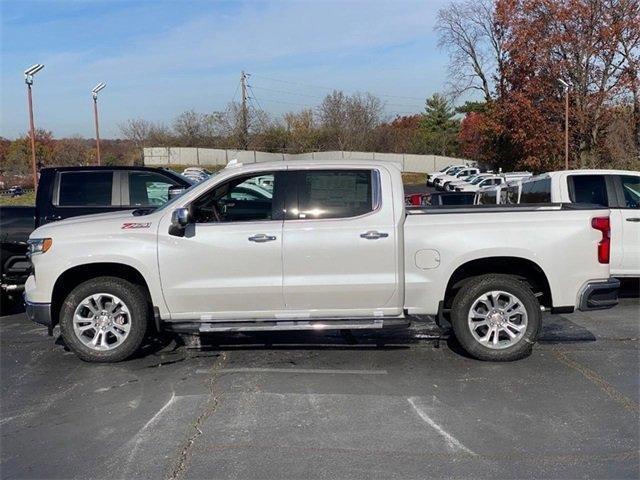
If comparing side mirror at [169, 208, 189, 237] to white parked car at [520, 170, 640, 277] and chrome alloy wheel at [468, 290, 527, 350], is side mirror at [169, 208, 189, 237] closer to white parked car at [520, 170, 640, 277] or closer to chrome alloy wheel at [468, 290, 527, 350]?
chrome alloy wheel at [468, 290, 527, 350]

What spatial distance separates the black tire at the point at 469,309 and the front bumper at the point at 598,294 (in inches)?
16.6

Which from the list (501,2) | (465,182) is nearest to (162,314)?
(465,182)

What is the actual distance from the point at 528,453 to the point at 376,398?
52.7 inches

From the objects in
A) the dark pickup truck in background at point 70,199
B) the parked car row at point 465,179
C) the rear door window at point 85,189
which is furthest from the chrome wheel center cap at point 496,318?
the parked car row at point 465,179

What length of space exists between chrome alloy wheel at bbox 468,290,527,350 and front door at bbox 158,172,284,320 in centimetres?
182

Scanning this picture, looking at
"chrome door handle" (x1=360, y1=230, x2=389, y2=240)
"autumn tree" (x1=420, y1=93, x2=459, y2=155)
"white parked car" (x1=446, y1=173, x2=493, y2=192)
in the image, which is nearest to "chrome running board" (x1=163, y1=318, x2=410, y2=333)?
"chrome door handle" (x1=360, y1=230, x2=389, y2=240)

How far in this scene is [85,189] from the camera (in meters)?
9.06

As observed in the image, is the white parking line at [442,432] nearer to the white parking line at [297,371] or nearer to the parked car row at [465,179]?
the white parking line at [297,371]

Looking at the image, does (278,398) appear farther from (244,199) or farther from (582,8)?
(582,8)

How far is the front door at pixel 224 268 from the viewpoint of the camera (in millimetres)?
5906

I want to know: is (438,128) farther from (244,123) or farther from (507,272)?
(507,272)

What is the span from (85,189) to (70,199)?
0.25 meters

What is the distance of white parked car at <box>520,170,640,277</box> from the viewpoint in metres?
8.52

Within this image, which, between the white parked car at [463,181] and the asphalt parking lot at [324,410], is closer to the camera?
the asphalt parking lot at [324,410]
